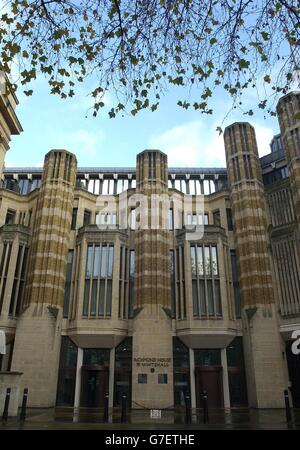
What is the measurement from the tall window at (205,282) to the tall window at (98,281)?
20.1ft

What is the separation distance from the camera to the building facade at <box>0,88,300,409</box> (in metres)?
23.1

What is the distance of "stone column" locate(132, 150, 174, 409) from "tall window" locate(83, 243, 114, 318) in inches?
80.5

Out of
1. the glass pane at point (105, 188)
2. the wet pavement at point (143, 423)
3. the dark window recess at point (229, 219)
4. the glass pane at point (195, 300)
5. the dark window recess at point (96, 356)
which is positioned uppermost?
the glass pane at point (105, 188)

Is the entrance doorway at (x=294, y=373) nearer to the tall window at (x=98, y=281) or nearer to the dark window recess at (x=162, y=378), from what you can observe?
the dark window recess at (x=162, y=378)

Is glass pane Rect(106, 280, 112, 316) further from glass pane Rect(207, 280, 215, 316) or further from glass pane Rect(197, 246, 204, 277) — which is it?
glass pane Rect(207, 280, 215, 316)

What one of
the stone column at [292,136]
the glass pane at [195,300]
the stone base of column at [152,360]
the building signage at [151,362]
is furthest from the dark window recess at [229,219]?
the building signage at [151,362]

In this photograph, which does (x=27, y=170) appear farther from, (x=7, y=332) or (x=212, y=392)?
(x=212, y=392)

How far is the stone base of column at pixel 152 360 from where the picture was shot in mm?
22031

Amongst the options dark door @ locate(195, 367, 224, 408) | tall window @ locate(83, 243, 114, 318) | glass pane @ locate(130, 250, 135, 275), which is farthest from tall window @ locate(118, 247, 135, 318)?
dark door @ locate(195, 367, 224, 408)

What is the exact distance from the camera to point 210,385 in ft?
76.9

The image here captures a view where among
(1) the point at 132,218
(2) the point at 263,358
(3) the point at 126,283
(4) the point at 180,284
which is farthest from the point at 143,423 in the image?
(1) the point at 132,218

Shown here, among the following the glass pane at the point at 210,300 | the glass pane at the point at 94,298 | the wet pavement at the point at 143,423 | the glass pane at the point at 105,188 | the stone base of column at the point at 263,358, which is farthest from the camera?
the glass pane at the point at 105,188

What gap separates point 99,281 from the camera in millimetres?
25609

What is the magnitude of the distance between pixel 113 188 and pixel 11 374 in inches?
818
